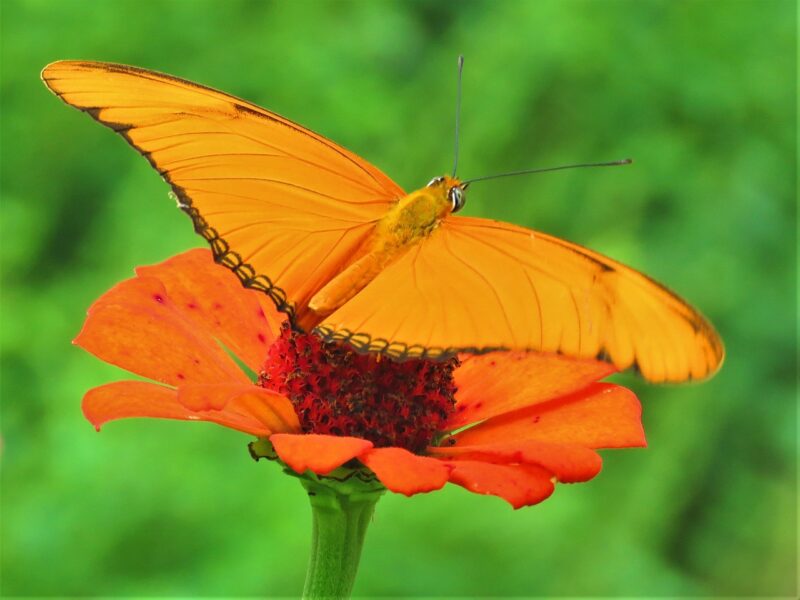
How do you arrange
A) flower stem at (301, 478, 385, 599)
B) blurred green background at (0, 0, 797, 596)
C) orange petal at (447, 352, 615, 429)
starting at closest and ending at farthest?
flower stem at (301, 478, 385, 599), orange petal at (447, 352, 615, 429), blurred green background at (0, 0, 797, 596)

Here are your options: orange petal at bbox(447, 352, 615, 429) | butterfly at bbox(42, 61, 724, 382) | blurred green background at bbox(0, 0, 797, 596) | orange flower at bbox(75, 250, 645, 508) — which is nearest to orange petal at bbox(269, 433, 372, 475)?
orange flower at bbox(75, 250, 645, 508)

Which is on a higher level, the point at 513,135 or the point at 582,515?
the point at 513,135

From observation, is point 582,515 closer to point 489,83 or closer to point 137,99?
point 489,83

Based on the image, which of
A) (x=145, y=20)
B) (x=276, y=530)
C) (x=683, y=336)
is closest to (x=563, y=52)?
(x=145, y=20)

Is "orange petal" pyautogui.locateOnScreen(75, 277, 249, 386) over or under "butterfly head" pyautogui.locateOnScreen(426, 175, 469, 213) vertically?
under

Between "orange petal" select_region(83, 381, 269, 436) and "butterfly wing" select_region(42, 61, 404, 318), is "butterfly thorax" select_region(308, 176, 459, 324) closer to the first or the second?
"butterfly wing" select_region(42, 61, 404, 318)

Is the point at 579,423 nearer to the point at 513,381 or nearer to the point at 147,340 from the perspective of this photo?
the point at 513,381
